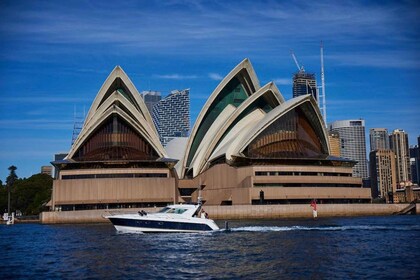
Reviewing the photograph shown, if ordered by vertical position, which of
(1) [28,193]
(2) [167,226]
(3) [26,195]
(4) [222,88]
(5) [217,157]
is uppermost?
(4) [222,88]

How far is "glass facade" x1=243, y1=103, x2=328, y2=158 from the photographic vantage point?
252 feet

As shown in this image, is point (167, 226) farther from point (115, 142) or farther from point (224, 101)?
point (224, 101)

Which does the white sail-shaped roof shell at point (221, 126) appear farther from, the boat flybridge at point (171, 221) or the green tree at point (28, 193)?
the boat flybridge at point (171, 221)

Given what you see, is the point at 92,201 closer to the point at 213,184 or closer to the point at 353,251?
the point at 213,184

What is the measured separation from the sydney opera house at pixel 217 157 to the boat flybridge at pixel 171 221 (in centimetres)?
2924

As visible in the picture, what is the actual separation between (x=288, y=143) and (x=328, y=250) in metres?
49.7

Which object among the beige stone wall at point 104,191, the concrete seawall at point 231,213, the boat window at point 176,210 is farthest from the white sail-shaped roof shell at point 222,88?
the boat window at point 176,210

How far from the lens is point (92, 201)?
7125 centimetres

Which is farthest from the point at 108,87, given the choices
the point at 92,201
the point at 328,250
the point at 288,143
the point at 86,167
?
the point at 328,250

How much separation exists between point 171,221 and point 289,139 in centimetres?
4089

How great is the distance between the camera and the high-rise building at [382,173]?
19412 centimetres

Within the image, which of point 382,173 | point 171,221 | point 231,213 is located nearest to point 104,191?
point 231,213

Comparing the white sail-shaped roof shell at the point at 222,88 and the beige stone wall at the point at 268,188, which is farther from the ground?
the white sail-shaped roof shell at the point at 222,88

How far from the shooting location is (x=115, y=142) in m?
77.8
